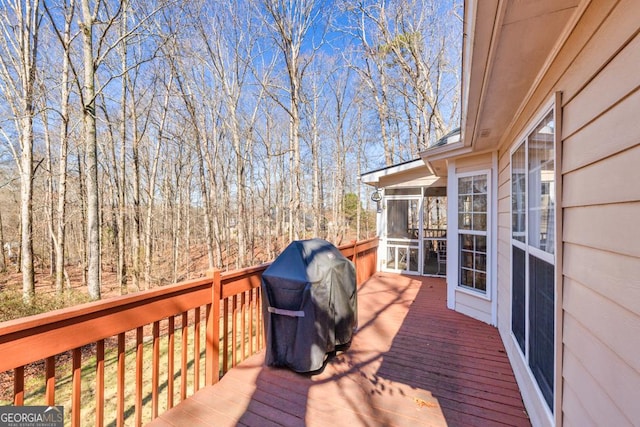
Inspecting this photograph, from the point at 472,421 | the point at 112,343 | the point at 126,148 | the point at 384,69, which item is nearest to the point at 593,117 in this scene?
the point at 472,421

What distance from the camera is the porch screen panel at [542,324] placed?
1.68m

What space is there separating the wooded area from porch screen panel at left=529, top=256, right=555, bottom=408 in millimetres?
6123

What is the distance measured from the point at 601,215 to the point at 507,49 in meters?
1.09

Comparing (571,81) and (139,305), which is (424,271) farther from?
(139,305)

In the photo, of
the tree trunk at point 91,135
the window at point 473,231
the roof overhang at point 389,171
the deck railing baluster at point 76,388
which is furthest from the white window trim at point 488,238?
the tree trunk at point 91,135

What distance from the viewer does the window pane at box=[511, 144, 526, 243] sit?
2.39 meters

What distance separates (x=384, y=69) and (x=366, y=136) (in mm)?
4903

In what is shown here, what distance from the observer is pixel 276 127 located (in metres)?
15.1

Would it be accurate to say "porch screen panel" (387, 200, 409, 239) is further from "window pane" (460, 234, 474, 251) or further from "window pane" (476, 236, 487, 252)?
"window pane" (476, 236, 487, 252)

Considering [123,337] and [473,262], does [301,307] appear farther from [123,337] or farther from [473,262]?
[473,262]

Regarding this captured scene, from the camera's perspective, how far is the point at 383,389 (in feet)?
7.77

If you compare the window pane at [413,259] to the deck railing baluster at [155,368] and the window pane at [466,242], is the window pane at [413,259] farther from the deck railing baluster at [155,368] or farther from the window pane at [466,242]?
the deck railing baluster at [155,368]
